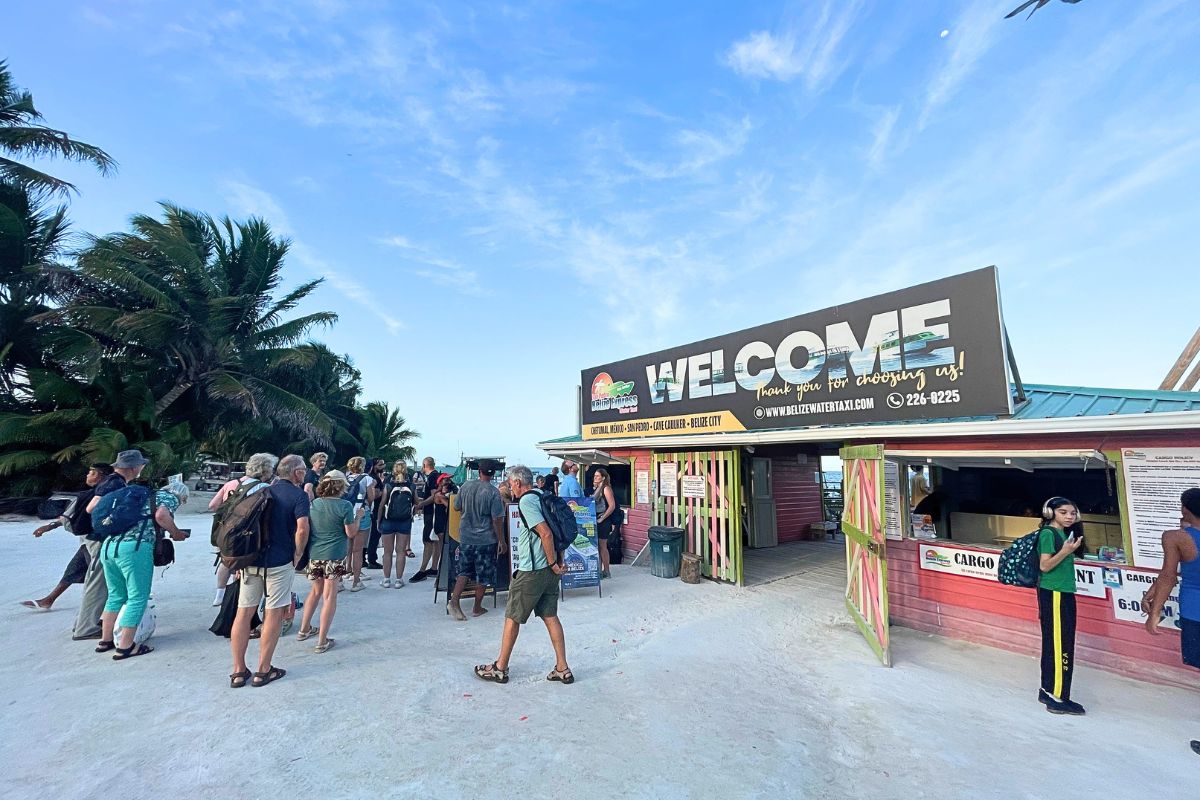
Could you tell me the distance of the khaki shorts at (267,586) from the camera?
13.8ft

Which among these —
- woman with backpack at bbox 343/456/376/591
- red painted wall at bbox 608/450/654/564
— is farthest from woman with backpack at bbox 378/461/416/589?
red painted wall at bbox 608/450/654/564

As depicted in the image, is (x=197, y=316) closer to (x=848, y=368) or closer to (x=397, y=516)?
(x=397, y=516)

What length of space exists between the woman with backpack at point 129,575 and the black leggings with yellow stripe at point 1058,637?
Result: 7137 millimetres

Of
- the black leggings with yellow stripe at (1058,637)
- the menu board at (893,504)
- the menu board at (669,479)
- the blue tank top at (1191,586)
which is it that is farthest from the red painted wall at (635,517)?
the blue tank top at (1191,586)

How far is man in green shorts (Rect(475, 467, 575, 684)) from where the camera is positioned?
170 inches

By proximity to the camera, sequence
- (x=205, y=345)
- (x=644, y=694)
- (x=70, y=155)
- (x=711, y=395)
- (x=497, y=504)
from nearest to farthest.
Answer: (x=644, y=694), (x=497, y=504), (x=711, y=395), (x=70, y=155), (x=205, y=345)

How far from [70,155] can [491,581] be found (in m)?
21.8

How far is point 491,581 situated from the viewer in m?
6.34

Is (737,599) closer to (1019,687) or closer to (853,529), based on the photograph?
(853,529)

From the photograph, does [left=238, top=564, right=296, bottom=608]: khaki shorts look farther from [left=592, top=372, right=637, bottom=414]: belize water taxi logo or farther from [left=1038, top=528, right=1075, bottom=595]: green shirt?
[left=592, top=372, right=637, bottom=414]: belize water taxi logo

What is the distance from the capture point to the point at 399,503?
7645 millimetres

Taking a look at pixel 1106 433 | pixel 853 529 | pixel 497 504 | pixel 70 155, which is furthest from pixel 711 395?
pixel 70 155

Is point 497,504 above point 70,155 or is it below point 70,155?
below

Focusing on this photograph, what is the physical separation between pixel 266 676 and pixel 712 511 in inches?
248
